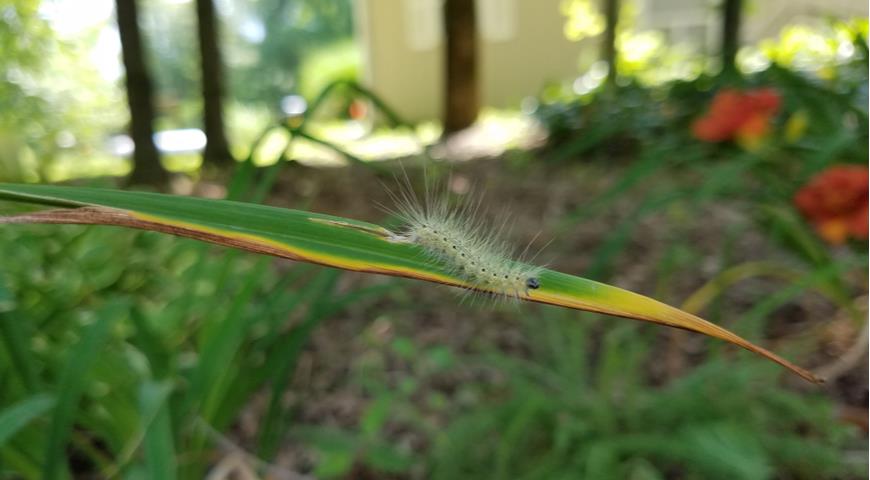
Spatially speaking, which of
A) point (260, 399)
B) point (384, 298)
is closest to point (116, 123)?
point (384, 298)

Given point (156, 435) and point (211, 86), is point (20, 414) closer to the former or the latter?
point (156, 435)

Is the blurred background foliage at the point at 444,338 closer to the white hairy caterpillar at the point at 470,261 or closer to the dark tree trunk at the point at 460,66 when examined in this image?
the white hairy caterpillar at the point at 470,261

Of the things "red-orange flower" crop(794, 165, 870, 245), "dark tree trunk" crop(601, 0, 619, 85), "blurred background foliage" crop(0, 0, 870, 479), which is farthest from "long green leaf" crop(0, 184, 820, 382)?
"dark tree trunk" crop(601, 0, 619, 85)

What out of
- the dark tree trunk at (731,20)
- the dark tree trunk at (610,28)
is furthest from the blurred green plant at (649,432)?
the dark tree trunk at (610,28)

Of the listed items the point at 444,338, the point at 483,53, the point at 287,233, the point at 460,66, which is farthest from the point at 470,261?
the point at 483,53

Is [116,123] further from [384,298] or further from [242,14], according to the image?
[242,14]

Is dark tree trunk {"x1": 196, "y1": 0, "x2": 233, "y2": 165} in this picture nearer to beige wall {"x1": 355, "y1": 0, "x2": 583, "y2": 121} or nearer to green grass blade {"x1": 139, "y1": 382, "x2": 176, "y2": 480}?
green grass blade {"x1": 139, "y1": 382, "x2": 176, "y2": 480}
